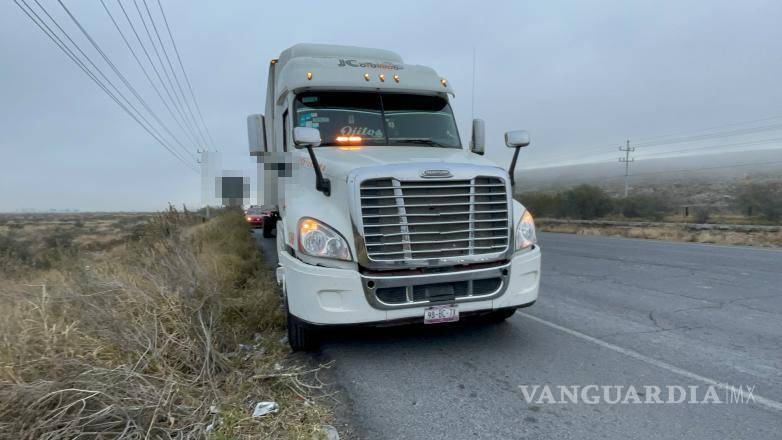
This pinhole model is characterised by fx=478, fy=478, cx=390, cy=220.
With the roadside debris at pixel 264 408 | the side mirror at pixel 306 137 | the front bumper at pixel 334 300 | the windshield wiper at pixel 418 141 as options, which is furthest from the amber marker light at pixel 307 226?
the windshield wiper at pixel 418 141

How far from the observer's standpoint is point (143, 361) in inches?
134

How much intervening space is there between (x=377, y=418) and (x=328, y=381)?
30.9 inches

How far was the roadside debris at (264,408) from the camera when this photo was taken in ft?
10.2

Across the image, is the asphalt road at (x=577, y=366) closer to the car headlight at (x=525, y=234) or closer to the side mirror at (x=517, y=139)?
the car headlight at (x=525, y=234)

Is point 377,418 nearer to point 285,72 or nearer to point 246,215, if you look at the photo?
point 285,72

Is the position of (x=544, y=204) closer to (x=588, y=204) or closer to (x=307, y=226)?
(x=588, y=204)

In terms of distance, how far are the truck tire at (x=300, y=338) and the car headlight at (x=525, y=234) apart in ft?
6.94

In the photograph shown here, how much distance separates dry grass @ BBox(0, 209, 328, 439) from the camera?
8.77 feet

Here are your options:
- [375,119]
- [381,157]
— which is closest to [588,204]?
[375,119]

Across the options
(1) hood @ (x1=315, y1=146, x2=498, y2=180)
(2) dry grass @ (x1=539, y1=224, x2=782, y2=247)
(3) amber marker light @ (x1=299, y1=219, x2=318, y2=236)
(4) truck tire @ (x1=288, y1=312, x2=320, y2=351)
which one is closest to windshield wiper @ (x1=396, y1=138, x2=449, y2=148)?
(1) hood @ (x1=315, y1=146, x2=498, y2=180)

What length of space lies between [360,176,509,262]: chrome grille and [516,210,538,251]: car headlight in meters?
0.28

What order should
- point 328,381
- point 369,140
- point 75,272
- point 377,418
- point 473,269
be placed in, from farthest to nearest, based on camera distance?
point 369,140 → point 75,272 → point 473,269 → point 328,381 → point 377,418

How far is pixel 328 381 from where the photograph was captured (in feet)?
12.9

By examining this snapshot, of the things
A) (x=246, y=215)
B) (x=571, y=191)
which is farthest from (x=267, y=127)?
(x=571, y=191)
